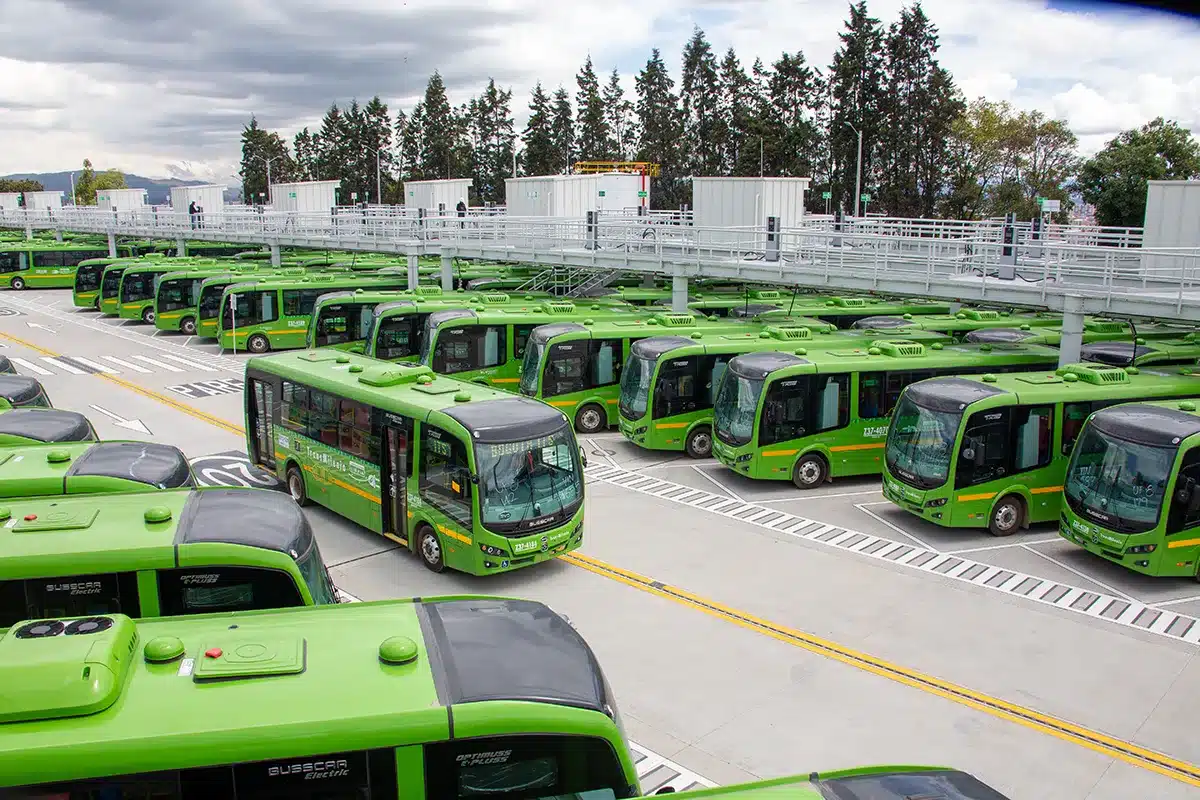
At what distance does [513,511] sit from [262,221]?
4114cm

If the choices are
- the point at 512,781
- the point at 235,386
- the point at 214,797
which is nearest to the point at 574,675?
the point at 512,781

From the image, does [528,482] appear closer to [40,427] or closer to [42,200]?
[40,427]

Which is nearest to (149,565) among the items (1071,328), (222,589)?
(222,589)

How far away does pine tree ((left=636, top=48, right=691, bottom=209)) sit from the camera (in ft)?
255

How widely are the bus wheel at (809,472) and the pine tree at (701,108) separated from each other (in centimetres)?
5859

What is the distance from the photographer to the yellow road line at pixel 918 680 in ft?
33.0

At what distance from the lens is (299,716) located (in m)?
6.27

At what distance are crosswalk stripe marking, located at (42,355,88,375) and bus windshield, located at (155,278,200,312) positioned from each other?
20.0 ft

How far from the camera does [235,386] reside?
28.9m

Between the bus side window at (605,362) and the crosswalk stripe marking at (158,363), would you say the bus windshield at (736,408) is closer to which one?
the bus side window at (605,362)

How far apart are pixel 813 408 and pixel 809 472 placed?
4.07 feet

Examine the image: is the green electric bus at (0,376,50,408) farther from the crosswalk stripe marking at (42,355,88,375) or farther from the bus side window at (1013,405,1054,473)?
the bus side window at (1013,405,1054,473)

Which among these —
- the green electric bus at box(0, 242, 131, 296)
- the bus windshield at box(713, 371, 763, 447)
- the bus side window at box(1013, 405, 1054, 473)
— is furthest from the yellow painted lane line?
the green electric bus at box(0, 242, 131, 296)

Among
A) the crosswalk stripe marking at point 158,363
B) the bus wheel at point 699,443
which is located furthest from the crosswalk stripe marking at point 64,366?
the bus wheel at point 699,443
